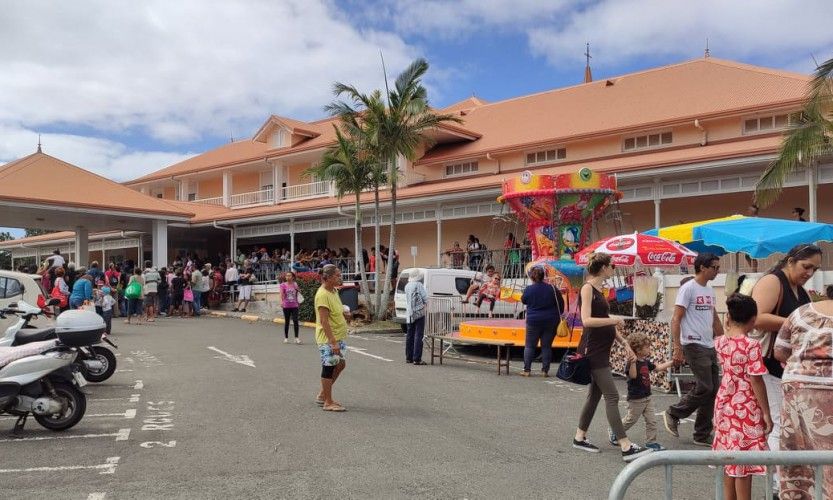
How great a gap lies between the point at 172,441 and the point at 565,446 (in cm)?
379

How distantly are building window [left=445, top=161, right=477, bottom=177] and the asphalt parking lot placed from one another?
1542cm

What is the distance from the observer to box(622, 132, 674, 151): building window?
70.0ft

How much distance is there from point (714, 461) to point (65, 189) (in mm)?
28263

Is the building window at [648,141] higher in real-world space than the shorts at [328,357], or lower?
higher

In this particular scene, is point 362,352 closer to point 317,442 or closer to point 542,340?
point 542,340

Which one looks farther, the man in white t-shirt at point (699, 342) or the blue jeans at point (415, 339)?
the blue jeans at point (415, 339)

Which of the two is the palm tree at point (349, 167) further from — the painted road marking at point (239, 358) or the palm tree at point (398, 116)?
the painted road marking at point (239, 358)

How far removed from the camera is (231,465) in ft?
19.5

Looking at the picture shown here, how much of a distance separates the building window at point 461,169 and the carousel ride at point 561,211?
9.82 m

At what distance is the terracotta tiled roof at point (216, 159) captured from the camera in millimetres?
35844

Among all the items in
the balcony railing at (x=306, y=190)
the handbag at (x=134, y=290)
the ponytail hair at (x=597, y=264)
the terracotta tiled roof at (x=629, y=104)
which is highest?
the terracotta tiled roof at (x=629, y=104)

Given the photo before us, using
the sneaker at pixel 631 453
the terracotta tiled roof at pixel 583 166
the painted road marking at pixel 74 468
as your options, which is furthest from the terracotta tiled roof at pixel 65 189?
the sneaker at pixel 631 453

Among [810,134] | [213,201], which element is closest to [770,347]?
[810,134]

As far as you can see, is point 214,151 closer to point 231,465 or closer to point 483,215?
point 483,215
